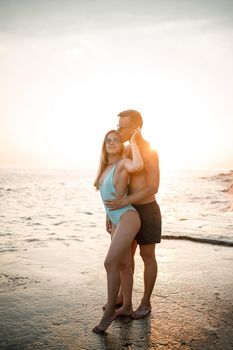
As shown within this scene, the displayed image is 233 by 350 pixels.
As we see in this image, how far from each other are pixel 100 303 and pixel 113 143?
6.65 feet

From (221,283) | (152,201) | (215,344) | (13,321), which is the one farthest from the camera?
(221,283)

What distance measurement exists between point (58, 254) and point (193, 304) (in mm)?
3451

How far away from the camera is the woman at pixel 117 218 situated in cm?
337

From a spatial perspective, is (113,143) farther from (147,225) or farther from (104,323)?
(104,323)

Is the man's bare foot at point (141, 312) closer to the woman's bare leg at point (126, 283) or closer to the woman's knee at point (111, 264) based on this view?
the woman's bare leg at point (126, 283)

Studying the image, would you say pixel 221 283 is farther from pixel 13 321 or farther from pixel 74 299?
pixel 13 321

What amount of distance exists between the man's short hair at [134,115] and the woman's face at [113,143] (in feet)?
0.88

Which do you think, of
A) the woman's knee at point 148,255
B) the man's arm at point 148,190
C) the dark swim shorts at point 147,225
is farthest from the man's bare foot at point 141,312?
the man's arm at point 148,190

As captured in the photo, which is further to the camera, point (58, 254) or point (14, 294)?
point (58, 254)

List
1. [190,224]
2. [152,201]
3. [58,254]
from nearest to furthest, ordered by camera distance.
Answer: [152,201]
[58,254]
[190,224]

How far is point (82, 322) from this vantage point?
3.60 m

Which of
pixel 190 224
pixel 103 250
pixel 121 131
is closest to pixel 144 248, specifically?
pixel 121 131

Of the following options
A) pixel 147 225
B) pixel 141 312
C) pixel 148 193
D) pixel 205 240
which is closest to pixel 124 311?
pixel 141 312

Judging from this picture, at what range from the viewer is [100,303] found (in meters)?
4.12
